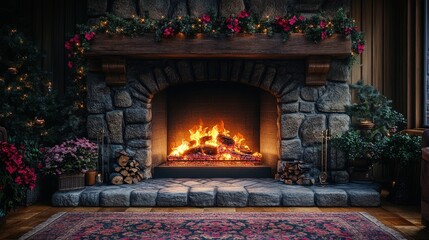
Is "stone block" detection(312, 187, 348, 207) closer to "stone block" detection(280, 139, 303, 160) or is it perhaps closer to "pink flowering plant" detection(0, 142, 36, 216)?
"stone block" detection(280, 139, 303, 160)

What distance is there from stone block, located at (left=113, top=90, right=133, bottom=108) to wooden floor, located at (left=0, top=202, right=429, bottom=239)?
115 centimetres

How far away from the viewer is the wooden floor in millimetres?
3203

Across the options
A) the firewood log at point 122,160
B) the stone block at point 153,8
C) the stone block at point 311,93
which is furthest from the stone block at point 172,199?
the stone block at point 153,8

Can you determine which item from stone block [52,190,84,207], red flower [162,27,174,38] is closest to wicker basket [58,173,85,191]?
stone block [52,190,84,207]

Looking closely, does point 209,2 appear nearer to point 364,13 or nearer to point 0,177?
point 364,13

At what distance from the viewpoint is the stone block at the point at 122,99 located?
444cm

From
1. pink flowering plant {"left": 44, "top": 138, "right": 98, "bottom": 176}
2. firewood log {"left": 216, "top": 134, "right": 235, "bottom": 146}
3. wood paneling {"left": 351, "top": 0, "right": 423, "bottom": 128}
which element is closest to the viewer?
pink flowering plant {"left": 44, "top": 138, "right": 98, "bottom": 176}

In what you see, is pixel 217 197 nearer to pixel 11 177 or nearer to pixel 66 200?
pixel 66 200

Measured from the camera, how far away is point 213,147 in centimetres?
489

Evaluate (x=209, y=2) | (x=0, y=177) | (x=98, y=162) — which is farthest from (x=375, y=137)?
(x=0, y=177)

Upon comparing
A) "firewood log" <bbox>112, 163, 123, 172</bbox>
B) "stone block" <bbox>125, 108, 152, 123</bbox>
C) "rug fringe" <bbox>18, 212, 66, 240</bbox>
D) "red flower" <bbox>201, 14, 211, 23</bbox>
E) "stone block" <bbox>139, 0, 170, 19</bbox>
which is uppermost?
"stone block" <bbox>139, 0, 170, 19</bbox>

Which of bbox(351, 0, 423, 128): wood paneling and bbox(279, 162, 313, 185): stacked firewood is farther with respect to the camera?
bbox(351, 0, 423, 128): wood paneling

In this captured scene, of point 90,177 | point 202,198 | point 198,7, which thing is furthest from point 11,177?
point 198,7

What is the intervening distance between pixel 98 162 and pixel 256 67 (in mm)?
2004
